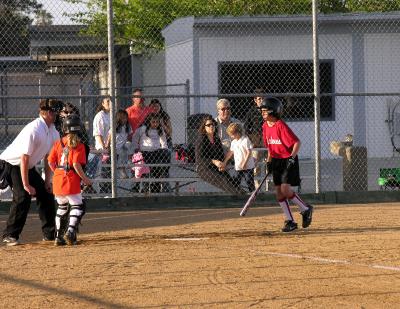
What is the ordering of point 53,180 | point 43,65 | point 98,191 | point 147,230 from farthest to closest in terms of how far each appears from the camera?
point 43,65, point 98,191, point 147,230, point 53,180

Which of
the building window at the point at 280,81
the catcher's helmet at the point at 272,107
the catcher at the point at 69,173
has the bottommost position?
the catcher at the point at 69,173

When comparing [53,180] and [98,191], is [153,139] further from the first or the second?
[53,180]

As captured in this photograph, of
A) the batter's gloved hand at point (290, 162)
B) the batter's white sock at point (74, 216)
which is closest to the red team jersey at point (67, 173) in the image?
the batter's white sock at point (74, 216)

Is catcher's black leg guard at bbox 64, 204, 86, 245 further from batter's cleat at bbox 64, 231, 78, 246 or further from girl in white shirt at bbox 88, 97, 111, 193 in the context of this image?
girl in white shirt at bbox 88, 97, 111, 193

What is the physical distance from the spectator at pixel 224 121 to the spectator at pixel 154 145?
89cm

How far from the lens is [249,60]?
25.0m

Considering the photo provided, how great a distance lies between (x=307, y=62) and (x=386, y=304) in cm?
1730

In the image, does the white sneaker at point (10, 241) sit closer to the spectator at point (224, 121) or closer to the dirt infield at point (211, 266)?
the dirt infield at point (211, 266)

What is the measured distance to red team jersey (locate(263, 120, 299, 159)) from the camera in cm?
1350

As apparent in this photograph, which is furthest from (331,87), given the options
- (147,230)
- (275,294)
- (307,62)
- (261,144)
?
(275,294)

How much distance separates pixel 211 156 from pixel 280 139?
395cm

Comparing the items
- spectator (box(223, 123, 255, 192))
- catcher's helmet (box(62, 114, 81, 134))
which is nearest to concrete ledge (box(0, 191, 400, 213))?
spectator (box(223, 123, 255, 192))

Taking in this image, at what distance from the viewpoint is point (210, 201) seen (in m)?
17.4

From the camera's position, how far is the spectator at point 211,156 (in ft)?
57.2
